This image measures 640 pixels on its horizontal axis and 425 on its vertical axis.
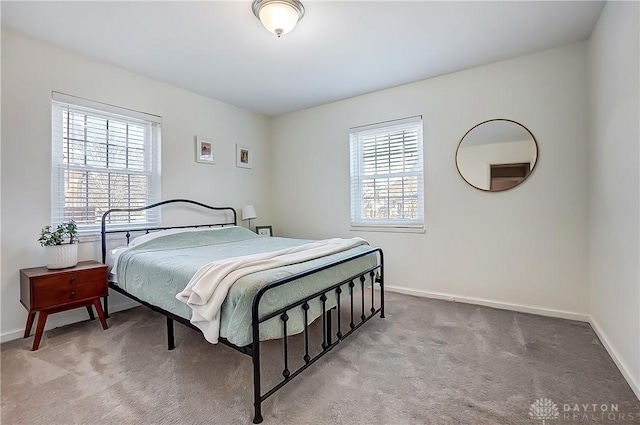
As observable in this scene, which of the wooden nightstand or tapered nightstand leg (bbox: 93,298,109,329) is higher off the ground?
the wooden nightstand

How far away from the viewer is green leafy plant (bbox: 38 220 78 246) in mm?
2391

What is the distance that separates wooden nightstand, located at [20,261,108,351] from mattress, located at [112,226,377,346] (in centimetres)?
17

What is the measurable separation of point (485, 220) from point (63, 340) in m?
4.00

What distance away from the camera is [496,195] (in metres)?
3.05

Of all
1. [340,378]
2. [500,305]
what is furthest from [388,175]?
[340,378]

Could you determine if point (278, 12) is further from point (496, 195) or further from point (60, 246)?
point (496, 195)

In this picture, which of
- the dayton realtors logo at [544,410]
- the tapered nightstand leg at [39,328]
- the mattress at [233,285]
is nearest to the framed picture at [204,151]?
the mattress at [233,285]

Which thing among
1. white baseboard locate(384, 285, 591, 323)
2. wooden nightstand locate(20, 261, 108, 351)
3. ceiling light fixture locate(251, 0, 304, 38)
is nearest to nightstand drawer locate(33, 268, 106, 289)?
wooden nightstand locate(20, 261, 108, 351)

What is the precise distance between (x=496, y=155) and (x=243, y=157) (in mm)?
3249

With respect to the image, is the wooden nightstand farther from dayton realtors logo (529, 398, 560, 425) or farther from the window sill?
dayton realtors logo (529, 398, 560, 425)

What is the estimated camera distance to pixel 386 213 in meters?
3.79

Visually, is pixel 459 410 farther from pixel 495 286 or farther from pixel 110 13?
pixel 110 13

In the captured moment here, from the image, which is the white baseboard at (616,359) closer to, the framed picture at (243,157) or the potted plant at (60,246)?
the potted plant at (60,246)

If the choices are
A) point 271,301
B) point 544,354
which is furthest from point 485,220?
point 271,301
